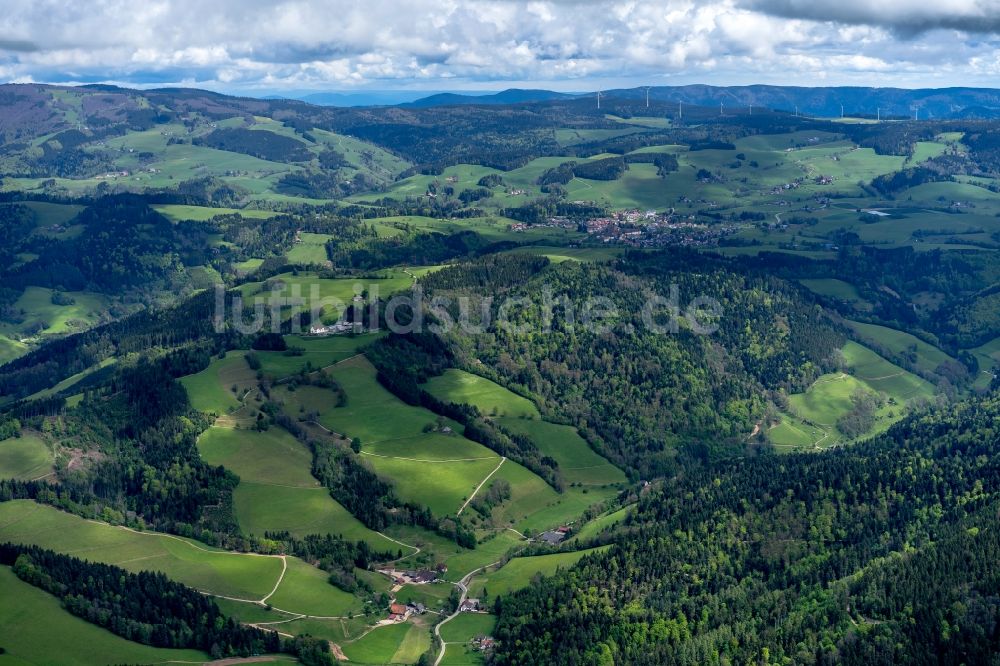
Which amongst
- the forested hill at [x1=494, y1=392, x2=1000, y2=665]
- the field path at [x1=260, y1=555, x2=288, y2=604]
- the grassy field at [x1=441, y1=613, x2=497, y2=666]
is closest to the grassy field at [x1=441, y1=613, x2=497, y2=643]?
the grassy field at [x1=441, y1=613, x2=497, y2=666]

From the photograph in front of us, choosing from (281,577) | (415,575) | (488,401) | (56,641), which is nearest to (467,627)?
(415,575)

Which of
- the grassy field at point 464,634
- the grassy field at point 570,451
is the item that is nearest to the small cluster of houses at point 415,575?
the grassy field at point 464,634

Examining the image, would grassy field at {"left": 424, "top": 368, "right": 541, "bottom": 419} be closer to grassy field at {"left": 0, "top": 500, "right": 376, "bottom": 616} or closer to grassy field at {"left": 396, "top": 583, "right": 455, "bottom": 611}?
grassy field at {"left": 396, "top": 583, "right": 455, "bottom": 611}

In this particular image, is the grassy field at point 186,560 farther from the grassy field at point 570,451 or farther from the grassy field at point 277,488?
the grassy field at point 570,451

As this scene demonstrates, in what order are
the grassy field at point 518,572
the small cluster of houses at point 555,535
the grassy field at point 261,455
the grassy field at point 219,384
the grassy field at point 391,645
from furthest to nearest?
the grassy field at point 219,384, the grassy field at point 261,455, the small cluster of houses at point 555,535, the grassy field at point 518,572, the grassy field at point 391,645

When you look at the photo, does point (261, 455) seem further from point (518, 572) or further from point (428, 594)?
point (518, 572)
